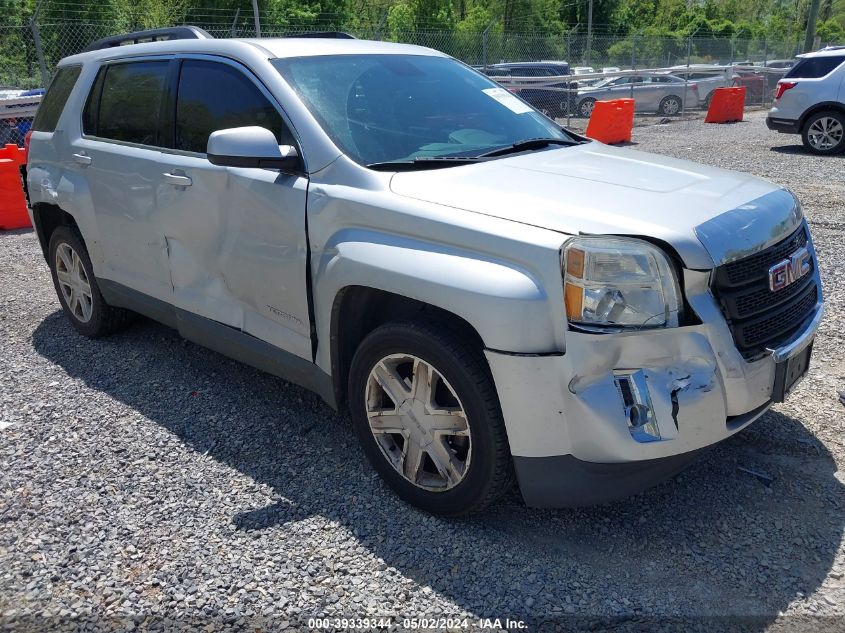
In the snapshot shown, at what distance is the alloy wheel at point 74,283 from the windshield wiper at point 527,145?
3.05m

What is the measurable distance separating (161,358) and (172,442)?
1.24 meters

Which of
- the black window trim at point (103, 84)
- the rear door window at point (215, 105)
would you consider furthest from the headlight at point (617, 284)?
the black window trim at point (103, 84)

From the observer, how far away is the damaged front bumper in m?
2.61

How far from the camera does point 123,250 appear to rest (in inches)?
181

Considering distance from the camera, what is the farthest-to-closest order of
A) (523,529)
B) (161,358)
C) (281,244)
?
(161,358)
(281,244)
(523,529)

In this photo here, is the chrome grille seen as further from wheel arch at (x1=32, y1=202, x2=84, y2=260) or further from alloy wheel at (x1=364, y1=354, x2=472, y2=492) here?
wheel arch at (x1=32, y1=202, x2=84, y2=260)

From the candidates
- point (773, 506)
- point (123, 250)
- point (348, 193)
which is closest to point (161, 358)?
point (123, 250)

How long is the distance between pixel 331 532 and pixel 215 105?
7.29 feet

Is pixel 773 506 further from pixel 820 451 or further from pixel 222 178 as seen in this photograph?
pixel 222 178

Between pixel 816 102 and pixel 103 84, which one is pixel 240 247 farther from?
pixel 816 102

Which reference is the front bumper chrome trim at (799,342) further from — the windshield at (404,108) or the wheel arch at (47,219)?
the wheel arch at (47,219)

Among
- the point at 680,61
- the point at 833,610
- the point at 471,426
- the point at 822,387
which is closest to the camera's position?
the point at 833,610

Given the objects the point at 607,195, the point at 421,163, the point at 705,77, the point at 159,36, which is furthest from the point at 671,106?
the point at 607,195

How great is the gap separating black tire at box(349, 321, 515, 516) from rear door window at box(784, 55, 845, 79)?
42.4 feet
